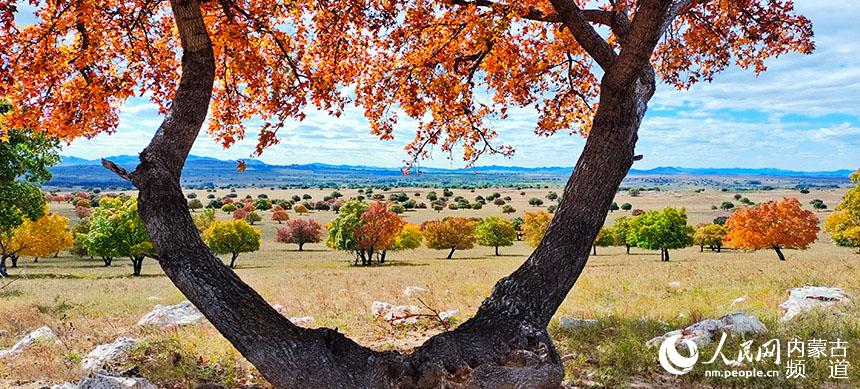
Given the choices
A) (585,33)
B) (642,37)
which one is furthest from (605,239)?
(642,37)

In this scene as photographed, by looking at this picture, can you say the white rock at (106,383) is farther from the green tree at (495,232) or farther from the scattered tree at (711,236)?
the scattered tree at (711,236)

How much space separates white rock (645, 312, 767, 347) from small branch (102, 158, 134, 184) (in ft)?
23.4

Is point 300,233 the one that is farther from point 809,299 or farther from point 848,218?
point 809,299

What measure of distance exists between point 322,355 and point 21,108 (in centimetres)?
565

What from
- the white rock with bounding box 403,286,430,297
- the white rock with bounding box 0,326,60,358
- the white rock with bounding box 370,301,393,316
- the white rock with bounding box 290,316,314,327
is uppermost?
the white rock with bounding box 370,301,393,316

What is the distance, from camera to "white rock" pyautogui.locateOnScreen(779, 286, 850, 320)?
996 cm

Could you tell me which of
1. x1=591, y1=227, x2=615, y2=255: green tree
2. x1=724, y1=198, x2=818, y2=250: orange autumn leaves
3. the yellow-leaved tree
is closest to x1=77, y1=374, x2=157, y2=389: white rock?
the yellow-leaved tree

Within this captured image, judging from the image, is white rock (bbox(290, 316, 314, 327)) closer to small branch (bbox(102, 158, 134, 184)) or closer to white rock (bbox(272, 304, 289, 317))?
white rock (bbox(272, 304, 289, 317))

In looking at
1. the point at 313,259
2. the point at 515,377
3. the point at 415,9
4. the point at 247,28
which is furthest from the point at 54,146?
the point at 313,259

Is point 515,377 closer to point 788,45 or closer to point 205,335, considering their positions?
point 205,335

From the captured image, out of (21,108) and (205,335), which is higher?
(21,108)

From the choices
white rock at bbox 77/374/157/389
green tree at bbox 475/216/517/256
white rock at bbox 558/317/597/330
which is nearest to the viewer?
white rock at bbox 77/374/157/389

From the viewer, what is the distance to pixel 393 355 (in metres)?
5.61

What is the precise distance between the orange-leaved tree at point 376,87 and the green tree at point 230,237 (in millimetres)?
57749
